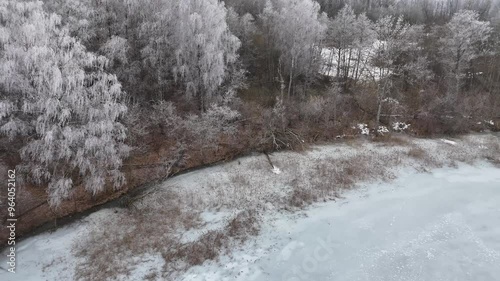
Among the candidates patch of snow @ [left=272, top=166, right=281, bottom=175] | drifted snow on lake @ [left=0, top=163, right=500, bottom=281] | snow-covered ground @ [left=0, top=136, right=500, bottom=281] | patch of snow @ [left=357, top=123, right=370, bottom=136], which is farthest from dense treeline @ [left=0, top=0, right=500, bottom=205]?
drifted snow on lake @ [left=0, top=163, right=500, bottom=281]

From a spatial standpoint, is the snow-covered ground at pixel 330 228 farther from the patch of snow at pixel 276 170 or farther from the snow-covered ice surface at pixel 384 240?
the patch of snow at pixel 276 170

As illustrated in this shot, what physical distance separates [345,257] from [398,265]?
2273mm

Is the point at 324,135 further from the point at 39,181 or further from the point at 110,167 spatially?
the point at 39,181

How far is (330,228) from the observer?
56.6ft

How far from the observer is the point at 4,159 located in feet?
54.7

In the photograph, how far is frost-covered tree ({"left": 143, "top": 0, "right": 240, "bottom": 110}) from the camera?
2392cm

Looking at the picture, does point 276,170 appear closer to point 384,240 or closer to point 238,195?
point 238,195

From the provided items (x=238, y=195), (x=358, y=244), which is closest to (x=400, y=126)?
(x=358, y=244)

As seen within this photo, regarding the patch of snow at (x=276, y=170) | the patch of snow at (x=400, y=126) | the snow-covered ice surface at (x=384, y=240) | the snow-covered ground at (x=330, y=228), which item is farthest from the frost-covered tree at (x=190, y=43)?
the patch of snow at (x=400, y=126)

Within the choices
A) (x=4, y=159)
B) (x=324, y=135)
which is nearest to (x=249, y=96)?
(x=324, y=135)

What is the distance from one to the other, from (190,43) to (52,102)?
11.5 meters

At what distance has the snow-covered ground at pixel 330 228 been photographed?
569 inches

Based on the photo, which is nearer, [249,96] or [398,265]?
[398,265]

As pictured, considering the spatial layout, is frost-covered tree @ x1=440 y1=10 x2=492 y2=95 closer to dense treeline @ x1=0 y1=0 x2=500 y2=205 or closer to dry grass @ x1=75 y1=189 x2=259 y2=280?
dense treeline @ x1=0 y1=0 x2=500 y2=205
